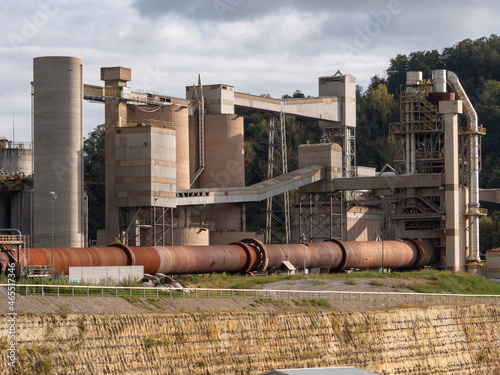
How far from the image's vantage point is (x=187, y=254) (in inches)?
2938

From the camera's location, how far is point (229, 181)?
11338 cm

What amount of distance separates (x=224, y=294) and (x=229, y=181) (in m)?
58.6

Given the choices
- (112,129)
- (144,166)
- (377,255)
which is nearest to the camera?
(144,166)

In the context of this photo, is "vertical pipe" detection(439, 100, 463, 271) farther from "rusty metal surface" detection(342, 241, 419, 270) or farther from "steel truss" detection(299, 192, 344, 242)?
"steel truss" detection(299, 192, 344, 242)

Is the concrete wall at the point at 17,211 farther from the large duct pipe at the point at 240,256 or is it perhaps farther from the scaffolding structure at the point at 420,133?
the scaffolding structure at the point at 420,133

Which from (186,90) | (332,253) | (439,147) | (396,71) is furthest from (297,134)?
(332,253)

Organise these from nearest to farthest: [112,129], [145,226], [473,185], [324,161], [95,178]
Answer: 1. [145,226]
2. [473,185]
3. [112,129]
4. [324,161]
5. [95,178]

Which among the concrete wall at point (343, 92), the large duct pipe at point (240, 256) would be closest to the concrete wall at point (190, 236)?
the large duct pipe at point (240, 256)

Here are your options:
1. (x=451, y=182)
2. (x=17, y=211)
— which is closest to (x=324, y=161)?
(x=451, y=182)

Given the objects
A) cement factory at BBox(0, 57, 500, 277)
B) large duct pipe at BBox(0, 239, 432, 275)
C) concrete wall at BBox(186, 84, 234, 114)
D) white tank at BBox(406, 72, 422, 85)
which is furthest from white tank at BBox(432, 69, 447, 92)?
concrete wall at BBox(186, 84, 234, 114)

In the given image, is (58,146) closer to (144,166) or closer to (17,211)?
(144,166)

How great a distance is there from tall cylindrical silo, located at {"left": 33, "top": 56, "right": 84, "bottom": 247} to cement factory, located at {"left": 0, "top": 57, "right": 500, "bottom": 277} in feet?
0.33

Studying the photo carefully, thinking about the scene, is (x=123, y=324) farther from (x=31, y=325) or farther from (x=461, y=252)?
(x=461, y=252)

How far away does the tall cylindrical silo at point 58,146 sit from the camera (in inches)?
3511
